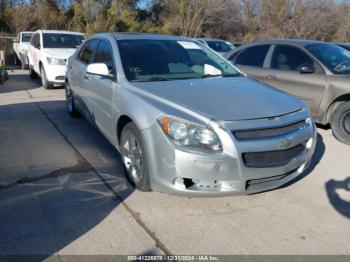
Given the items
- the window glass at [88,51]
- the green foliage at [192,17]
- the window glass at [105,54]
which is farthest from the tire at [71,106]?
the green foliage at [192,17]

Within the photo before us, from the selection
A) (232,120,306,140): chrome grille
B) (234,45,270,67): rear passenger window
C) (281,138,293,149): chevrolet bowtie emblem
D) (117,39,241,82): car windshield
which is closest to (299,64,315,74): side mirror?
(234,45,270,67): rear passenger window

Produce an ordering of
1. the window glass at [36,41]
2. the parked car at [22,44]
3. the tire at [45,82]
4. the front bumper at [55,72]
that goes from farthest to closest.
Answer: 1. the parked car at [22,44]
2. the window glass at [36,41]
3. the tire at [45,82]
4. the front bumper at [55,72]

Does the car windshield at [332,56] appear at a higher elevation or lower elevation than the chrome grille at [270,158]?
higher

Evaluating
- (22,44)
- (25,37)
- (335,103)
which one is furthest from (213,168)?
(25,37)

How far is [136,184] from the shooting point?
3.92 metres

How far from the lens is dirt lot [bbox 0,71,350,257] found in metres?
3.08

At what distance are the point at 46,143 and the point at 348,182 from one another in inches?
158

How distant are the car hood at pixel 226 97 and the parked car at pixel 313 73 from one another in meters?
2.10

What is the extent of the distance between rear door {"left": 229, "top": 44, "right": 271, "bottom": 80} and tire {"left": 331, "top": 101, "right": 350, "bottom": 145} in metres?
1.54

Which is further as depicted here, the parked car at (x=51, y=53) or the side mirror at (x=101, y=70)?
the parked car at (x=51, y=53)

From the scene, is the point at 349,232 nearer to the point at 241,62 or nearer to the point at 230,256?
the point at 230,256

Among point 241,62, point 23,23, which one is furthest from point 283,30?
point 241,62

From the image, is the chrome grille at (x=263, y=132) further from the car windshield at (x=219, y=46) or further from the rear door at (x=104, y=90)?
the car windshield at (x=219, y=46)

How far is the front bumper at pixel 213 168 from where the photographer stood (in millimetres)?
3229
